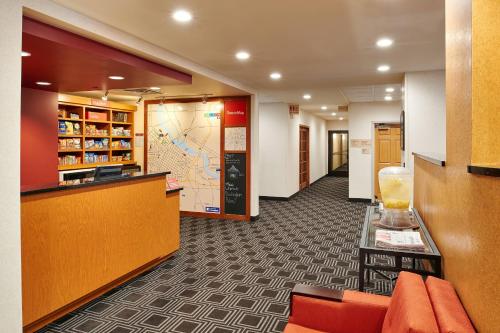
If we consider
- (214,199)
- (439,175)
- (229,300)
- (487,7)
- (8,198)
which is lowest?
(229,300)

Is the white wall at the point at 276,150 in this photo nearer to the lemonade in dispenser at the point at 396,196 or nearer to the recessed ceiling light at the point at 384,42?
the recessed ceiling light at the point at 384,42

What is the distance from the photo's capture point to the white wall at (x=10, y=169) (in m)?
2.33

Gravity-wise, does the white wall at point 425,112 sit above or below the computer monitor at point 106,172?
above

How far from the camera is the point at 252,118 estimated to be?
689 cm

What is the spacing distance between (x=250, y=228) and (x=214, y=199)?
1.19m

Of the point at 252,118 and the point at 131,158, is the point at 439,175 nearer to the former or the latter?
the point at 252,118

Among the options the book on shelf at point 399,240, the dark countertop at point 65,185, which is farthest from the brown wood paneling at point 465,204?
the dark countertop at point 65,185

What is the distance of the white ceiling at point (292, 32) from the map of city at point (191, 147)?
1.87m

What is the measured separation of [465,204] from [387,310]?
26.3 inches

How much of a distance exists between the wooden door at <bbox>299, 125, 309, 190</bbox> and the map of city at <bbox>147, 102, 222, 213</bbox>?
4.46m

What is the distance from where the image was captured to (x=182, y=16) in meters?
3.08

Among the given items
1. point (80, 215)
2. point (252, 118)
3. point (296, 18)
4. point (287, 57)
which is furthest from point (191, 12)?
point (252, 118)

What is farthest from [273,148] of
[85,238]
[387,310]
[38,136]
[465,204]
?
[465,204]

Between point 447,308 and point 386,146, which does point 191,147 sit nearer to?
point 386,146
